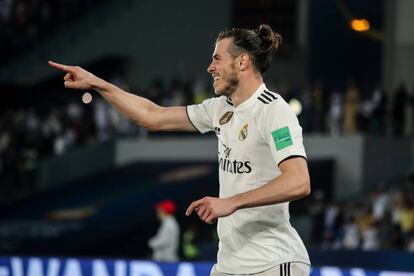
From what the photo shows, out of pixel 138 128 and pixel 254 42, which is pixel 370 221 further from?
pixel 254 42

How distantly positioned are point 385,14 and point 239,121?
22462 mm

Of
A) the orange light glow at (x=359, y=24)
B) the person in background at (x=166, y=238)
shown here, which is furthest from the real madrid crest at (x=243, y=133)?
the orange light glow at (x=359, y=24)

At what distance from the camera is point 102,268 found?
12.7m

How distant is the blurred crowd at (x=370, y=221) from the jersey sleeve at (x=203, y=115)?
11072mm

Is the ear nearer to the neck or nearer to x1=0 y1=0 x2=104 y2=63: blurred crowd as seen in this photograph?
the neck

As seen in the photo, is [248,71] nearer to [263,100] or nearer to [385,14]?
[263,100]

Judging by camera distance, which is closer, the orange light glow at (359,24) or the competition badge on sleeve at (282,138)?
the competition badge on sleeve at (282,138)

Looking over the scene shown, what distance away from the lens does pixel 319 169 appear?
23.5 meters

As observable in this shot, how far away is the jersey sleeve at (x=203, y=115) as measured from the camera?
688 cm

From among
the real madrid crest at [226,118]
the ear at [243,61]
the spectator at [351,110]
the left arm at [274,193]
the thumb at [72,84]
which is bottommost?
the left arm at [274,193]

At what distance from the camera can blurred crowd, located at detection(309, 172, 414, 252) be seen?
18.7m

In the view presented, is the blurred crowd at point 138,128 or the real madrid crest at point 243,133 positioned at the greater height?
the blurred crowd at point 138,128

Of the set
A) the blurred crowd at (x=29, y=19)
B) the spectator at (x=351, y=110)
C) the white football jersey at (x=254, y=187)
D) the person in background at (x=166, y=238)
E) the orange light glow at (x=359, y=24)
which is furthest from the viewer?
the blurred crowd at (x=29, y=19)

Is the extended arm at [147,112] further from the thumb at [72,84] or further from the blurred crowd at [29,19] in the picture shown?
the blurred crowd at [29,19]
